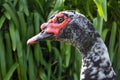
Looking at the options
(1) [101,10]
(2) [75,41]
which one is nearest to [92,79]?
(2) [75,41]

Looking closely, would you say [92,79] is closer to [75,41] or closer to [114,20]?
[75,41]

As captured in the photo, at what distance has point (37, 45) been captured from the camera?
3617mm

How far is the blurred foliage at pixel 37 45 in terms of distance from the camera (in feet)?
11.7

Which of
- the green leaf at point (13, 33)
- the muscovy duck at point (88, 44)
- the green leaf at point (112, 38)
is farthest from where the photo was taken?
the green leaf at point (112, 38)

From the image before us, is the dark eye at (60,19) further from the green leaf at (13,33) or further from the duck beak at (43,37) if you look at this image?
the green leaf at (13,33)

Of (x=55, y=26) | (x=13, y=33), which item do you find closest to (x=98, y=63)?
(x=55, y=26)

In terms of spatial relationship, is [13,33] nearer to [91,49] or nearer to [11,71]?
[11,71]

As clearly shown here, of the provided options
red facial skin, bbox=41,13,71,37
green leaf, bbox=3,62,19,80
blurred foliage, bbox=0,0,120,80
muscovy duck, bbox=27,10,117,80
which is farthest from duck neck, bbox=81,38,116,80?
green leaf, bbox=3,62,19,80

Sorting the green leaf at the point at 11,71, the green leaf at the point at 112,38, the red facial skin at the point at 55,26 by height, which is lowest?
the green leaf at the point at 11,71

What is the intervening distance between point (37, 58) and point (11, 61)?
0.73 ft

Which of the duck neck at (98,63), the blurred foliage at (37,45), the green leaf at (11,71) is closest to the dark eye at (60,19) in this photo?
the duck neck at (98,63)

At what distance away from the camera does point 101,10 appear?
9.11ft

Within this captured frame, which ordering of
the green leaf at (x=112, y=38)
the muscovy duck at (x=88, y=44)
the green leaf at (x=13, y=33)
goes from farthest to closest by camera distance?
1. the green leaf at (x=112, y=38)
2. the green leaf at (x=13, y=33)
3. the muscovy duck at (x=88, y=44)

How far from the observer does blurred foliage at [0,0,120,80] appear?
3576 mm
